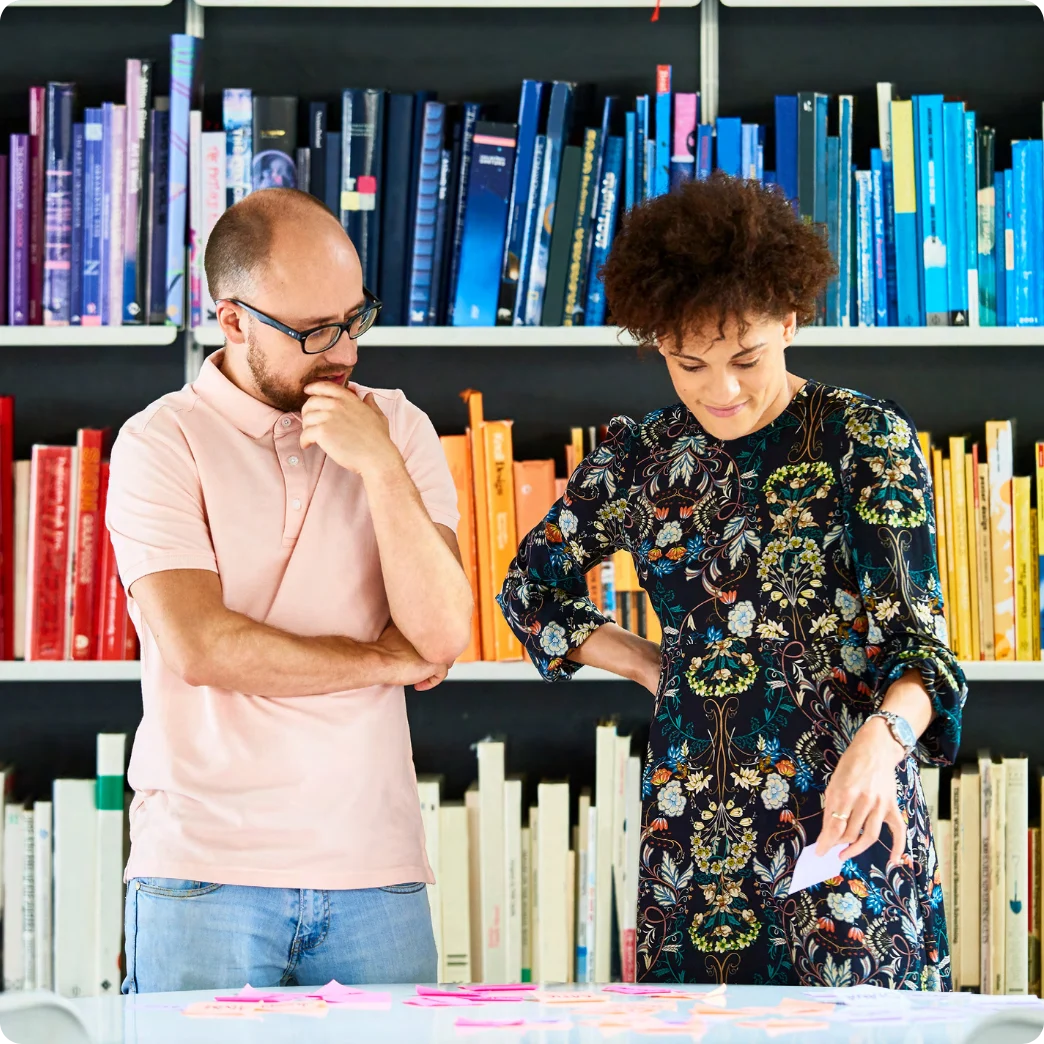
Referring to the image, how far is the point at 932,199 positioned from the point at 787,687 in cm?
104

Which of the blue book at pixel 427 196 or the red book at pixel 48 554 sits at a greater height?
the blue book at pixel 427 196

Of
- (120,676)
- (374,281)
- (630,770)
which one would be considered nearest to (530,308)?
(374,281)

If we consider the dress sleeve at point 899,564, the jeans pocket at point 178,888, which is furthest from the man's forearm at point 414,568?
the dress sleeve at point 899,564

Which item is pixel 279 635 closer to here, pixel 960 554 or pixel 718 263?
pixel 718 263

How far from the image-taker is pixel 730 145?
79.9 inches

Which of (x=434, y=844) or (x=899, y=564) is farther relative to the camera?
(x=434, y=844)

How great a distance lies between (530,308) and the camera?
2.05m

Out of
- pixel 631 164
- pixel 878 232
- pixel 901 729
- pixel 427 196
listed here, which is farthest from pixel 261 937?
pixel 878 232

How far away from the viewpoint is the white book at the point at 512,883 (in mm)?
2025

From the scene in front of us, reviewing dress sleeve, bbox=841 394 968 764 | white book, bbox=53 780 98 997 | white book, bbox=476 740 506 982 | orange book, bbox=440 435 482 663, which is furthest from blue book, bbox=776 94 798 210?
white book, bbox=53 780 98 997

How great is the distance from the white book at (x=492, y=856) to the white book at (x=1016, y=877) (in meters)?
0.80

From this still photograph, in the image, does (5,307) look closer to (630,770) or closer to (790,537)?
(630,770)

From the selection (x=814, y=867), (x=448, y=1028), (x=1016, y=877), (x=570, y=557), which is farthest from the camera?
(x=1016, y=877)

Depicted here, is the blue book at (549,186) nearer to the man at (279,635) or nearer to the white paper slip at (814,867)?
the man at (279,635)
